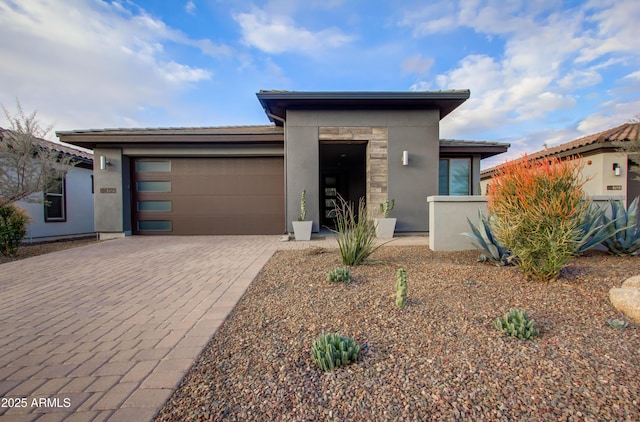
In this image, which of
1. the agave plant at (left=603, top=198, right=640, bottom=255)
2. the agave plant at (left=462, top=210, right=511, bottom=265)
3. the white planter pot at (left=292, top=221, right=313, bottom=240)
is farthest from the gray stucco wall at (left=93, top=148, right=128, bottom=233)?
the agave plant at (left=603, top=198, right=640, bottom=255)

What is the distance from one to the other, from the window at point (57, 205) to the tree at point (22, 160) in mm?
2269

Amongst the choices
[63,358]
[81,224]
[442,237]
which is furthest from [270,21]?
[81,224]

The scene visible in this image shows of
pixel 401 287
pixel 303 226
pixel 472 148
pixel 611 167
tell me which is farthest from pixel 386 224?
pixel 611 167

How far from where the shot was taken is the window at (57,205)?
8.51m

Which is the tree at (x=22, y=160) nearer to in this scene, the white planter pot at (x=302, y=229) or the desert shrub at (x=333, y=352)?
the white planter pot at (x=302, y=229)

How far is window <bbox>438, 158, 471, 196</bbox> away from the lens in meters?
9.15

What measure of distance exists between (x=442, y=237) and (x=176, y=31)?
865 centimetres

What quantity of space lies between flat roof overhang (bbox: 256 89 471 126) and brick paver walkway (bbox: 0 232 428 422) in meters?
4.28

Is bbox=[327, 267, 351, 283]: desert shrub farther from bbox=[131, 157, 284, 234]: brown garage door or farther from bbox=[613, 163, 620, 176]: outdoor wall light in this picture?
bbox=[613, 163, 620, 176]: outdoor wall light

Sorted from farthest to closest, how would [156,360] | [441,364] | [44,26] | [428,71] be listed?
[428,71] → [44,26] → [156,360] → [441,364]

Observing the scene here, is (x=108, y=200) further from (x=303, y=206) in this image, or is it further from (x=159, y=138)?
(x=303, y=206)

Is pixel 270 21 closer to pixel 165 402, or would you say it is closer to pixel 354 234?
pixel 354 234

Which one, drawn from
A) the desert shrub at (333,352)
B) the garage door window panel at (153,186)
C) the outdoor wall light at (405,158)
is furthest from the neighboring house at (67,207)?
the desert shrub at (333,352)

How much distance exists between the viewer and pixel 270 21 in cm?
696
